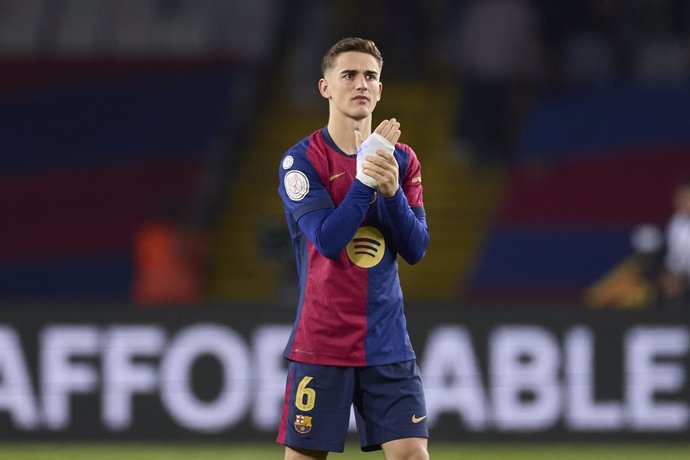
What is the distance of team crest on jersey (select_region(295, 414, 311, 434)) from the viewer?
17.9 feet

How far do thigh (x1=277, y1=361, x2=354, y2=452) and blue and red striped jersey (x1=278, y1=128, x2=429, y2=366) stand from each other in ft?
0.16

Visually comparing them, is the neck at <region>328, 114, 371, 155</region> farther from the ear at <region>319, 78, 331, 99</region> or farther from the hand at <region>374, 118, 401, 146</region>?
the hand at <region>374, 118, 401, 146</region>

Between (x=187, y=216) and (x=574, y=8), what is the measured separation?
440 centimetres

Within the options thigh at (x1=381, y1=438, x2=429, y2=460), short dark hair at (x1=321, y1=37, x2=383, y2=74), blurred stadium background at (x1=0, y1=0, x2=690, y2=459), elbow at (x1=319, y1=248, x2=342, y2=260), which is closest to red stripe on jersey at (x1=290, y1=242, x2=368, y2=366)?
elbow at (x1=319, y1=248, x2=342, y2=260)

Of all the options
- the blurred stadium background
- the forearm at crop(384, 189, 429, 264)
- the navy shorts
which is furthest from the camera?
the blurred stadium background

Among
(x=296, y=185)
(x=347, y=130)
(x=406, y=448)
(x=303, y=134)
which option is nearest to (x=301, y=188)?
(x=296, y=185)

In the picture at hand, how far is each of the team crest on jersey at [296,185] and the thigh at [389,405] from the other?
679mm

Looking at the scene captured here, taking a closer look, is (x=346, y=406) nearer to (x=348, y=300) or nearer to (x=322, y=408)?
(x=322, y=408)

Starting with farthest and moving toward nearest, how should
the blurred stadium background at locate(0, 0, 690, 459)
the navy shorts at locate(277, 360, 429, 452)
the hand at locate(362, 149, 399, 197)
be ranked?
the blurred stadium background at locate(0, 0, 690, 459), the navy shorts at locate(277, 360, 429, 452), the hand at locate(362, 149, 399, 197)

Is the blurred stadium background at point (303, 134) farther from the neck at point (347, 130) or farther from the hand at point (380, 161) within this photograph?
the hand at point (380, 161)

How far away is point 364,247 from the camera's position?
5438 mm

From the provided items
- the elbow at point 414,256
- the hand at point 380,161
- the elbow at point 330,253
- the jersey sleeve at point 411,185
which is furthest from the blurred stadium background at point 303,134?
the hand at point 380,161

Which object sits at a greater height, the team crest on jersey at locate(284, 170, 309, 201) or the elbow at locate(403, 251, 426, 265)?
the team crest on jersey at locate(284, 170, 309, 201)

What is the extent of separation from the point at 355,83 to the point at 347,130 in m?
0.19
